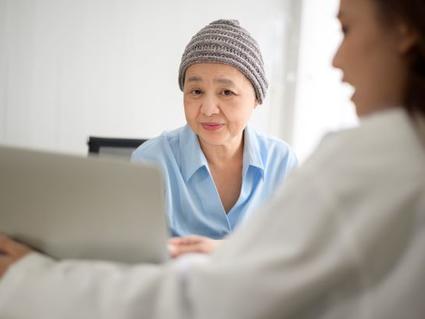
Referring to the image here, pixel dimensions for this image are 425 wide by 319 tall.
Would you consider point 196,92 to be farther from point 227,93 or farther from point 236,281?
point 236,281

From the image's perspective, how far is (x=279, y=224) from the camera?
0.50m

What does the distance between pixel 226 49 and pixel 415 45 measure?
76cm

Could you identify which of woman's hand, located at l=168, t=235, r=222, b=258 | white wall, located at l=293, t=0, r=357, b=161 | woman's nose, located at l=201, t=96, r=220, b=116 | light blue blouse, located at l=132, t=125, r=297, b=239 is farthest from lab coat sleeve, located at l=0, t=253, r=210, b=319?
white wall, located at l=293, t=0, r=357, b=161

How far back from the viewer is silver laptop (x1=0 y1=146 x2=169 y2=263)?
0.59m

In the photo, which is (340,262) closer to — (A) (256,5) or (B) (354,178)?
(B) (354,178)

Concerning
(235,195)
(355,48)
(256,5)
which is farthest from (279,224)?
(256,5)

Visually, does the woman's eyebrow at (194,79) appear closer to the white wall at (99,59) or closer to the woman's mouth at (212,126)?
the woman's mouth at (212,126)

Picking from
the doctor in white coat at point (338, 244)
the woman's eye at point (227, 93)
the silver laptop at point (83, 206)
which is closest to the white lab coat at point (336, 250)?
the doctor in white coat at point (338, 244)

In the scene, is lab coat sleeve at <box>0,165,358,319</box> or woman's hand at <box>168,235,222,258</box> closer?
lab coat sleeve at <box>0,165,358,319</box>

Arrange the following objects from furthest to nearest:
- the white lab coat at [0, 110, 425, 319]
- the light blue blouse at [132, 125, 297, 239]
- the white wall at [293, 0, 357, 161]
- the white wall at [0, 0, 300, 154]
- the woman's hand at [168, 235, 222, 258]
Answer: the white wall at [293, 0, 357, 161] < the white wall at [0, 0, 300, 154] < the light blue blouse at [132, 125, 297, 239] < the woman's hand at [168, 235, 222, 258] < the white lab coat at [0, 110, 425, 319]

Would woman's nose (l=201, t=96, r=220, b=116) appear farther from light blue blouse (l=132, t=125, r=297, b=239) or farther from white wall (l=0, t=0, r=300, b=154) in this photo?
white wall (l=0, t=0, r=300, b=154)

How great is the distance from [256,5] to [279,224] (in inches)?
89.7

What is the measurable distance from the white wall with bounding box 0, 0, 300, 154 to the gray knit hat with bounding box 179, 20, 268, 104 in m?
1.15

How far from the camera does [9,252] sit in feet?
2.11
